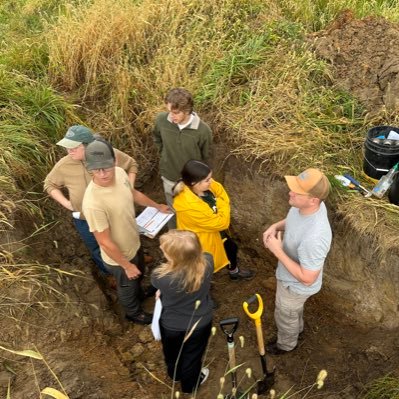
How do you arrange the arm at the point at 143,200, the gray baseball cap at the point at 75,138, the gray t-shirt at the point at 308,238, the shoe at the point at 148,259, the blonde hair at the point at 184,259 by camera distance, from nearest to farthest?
1. the blonde hair at the point at 184,259
2. the gray t-shirt at the point at 308,238
3. the gray baseball cap at the point at 75,138
4. the arm at the point at 143,200
5. the shoe at the point at 148,259

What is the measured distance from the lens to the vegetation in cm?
448

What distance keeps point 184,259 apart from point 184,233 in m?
0.17

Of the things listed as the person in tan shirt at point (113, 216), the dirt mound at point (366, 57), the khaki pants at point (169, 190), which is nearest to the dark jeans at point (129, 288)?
the person in tan shirt at point (113, 216)

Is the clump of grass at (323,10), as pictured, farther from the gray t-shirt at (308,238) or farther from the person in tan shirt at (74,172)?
the gray t-shirt at (308,238)

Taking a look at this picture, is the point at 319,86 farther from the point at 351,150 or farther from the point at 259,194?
the point at 259,194

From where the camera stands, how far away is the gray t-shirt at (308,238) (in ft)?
9.88

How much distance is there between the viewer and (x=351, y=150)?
4594 mm

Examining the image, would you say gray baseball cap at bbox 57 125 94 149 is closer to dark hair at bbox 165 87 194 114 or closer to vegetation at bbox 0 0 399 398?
dark hair at bbox 165 87 194 114

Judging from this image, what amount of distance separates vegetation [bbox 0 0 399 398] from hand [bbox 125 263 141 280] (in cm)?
78

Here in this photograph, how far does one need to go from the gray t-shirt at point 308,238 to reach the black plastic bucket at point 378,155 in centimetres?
133

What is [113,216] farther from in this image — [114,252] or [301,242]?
[301,242]

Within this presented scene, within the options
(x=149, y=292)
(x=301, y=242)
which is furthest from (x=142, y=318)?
(x=301, y=242)

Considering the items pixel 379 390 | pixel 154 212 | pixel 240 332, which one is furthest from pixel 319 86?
pixel 379 390

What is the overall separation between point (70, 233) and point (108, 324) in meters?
1.13
